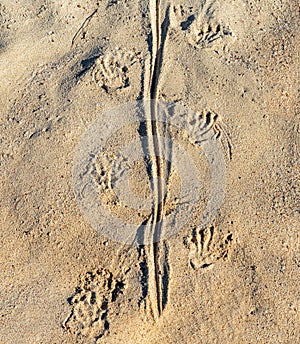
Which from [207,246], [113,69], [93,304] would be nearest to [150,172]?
[207,246]

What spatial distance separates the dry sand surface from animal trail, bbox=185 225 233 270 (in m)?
0.01

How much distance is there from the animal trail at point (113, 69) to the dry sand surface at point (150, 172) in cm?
1

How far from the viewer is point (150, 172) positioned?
15.0 ft

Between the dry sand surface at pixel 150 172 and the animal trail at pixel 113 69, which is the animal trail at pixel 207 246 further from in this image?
the animal trail at pixel 113 69

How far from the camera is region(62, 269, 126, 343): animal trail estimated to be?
4371 millimetres

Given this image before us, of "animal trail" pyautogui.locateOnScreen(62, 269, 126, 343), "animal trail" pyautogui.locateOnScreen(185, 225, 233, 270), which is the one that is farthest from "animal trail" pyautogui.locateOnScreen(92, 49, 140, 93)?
"animal trail" pyautogui.locateOnScreen(62, 269, 126, 343)

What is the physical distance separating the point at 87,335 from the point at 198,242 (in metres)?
1.35

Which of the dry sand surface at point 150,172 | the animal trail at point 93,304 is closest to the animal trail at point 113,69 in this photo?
the dry sand surface at point 150,172

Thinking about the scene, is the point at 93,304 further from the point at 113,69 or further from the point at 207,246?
the point at 113,69

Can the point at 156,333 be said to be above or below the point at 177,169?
below

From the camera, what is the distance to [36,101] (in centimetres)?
475

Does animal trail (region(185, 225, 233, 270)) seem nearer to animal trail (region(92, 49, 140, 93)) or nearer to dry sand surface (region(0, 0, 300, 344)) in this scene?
dry sand surface (region(0, 0, 300, 344))

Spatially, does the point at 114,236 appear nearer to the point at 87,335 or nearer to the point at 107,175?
the point at 107,175

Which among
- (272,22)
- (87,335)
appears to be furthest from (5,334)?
(272,22)
